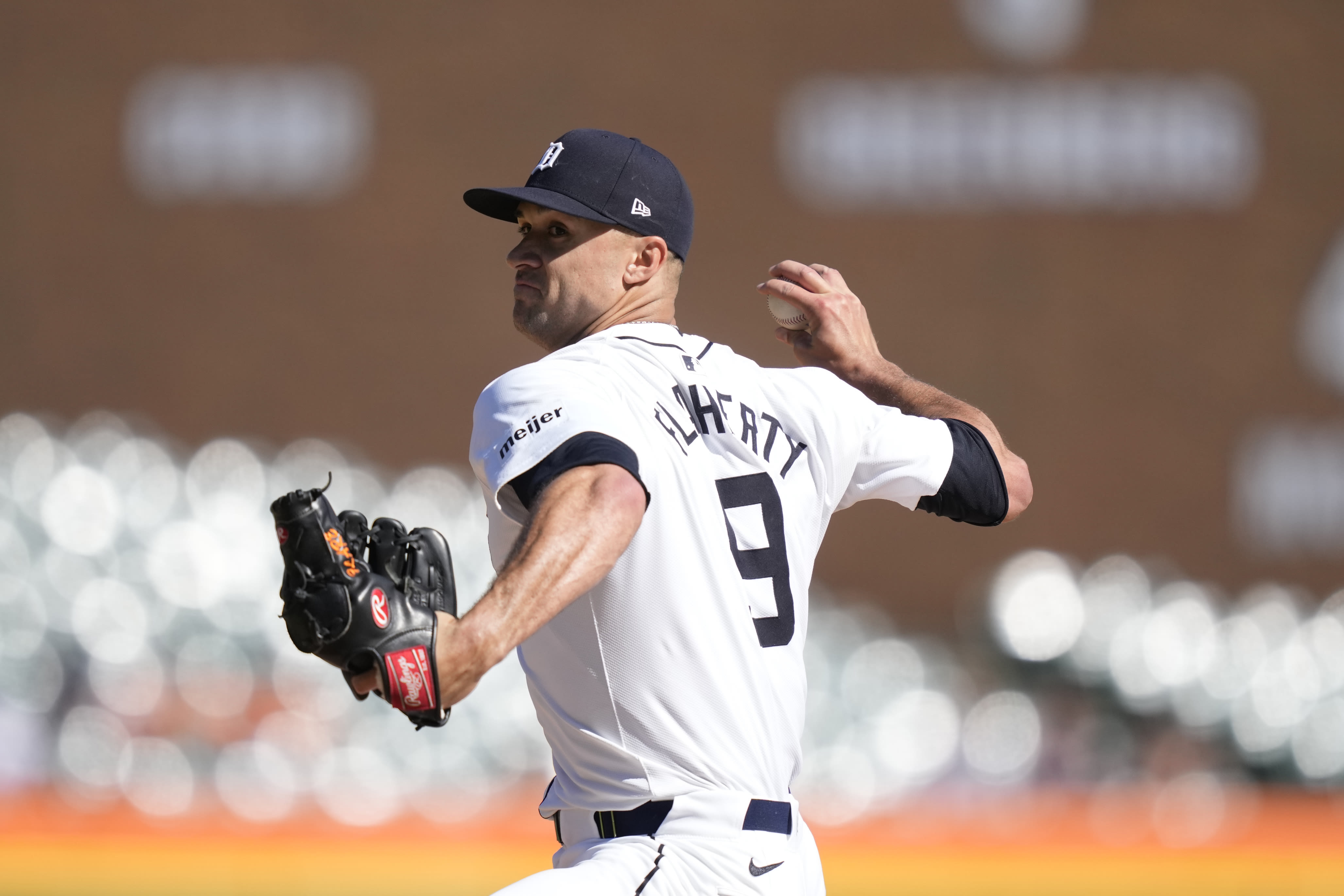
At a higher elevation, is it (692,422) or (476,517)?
(476,517)

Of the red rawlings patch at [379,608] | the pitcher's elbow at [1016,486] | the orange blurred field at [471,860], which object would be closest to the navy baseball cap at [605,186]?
the pitcher's elbow at [1016,486]

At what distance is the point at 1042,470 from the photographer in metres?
21.1

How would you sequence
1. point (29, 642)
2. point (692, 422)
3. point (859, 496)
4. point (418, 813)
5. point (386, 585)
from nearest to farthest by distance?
1. point (386, 585)
2. point (692, 422)
3. point (859, 496)
4. point (418, 813)
5. point (29, 642)

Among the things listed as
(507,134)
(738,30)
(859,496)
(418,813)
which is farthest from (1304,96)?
(859,496)

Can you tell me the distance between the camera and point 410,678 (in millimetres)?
1921

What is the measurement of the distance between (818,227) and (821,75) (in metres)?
2.22

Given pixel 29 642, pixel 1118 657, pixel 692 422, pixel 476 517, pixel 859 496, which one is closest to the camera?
pixel 692 422

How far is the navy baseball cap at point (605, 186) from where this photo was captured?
2.76 m

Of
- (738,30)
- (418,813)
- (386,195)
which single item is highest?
(738,30)

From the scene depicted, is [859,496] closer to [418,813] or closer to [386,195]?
[418,813]

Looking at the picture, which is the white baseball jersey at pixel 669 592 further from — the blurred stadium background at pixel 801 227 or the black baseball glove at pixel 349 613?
the blurred stadium background at pixel 801 227

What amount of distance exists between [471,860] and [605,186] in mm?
4813

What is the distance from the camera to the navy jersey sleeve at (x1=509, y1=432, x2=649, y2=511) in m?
2.13

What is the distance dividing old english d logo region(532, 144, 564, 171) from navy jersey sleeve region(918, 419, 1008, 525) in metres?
0.99
